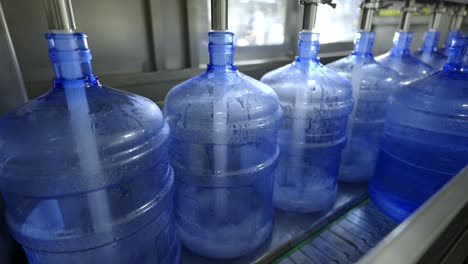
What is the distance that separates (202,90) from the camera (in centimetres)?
73

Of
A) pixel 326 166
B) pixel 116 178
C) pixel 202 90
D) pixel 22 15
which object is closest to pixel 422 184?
pixel 326 166

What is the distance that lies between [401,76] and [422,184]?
1.60ft

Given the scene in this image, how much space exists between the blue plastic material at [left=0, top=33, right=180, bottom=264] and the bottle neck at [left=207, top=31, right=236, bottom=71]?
0.20m

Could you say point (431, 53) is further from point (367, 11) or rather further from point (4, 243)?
point (4, 243)

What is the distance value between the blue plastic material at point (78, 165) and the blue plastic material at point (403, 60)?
3.82 ft

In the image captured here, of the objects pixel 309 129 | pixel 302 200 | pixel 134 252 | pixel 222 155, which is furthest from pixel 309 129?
pixel 134 252

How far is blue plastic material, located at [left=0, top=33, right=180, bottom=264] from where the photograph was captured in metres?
0.50

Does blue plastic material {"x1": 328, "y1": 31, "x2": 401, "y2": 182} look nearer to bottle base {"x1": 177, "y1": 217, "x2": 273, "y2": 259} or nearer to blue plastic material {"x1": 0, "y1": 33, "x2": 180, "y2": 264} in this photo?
bottle base {"x1": 177, "y1": 217, "x2": 273, "y2": 259}

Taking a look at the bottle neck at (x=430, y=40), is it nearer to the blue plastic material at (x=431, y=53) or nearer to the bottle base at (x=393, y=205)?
the blue plastic material at (x=431, y=53)

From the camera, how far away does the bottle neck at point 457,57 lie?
0.88 metres

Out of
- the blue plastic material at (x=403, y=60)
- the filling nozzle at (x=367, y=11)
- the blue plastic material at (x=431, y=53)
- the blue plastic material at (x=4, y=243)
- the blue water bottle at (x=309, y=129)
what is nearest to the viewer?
the blue plastic material at (x=4, y=243)

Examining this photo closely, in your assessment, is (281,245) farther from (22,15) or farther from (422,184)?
(22,15)

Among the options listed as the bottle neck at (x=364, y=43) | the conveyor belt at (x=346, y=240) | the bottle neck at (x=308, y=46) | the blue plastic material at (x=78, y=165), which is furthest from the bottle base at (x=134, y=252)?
the bottle neck at (x=364, y=43)

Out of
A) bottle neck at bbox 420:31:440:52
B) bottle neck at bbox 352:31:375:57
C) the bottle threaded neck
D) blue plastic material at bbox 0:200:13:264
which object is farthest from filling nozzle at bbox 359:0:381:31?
blue plastic material at bbox 0:200:13:264
